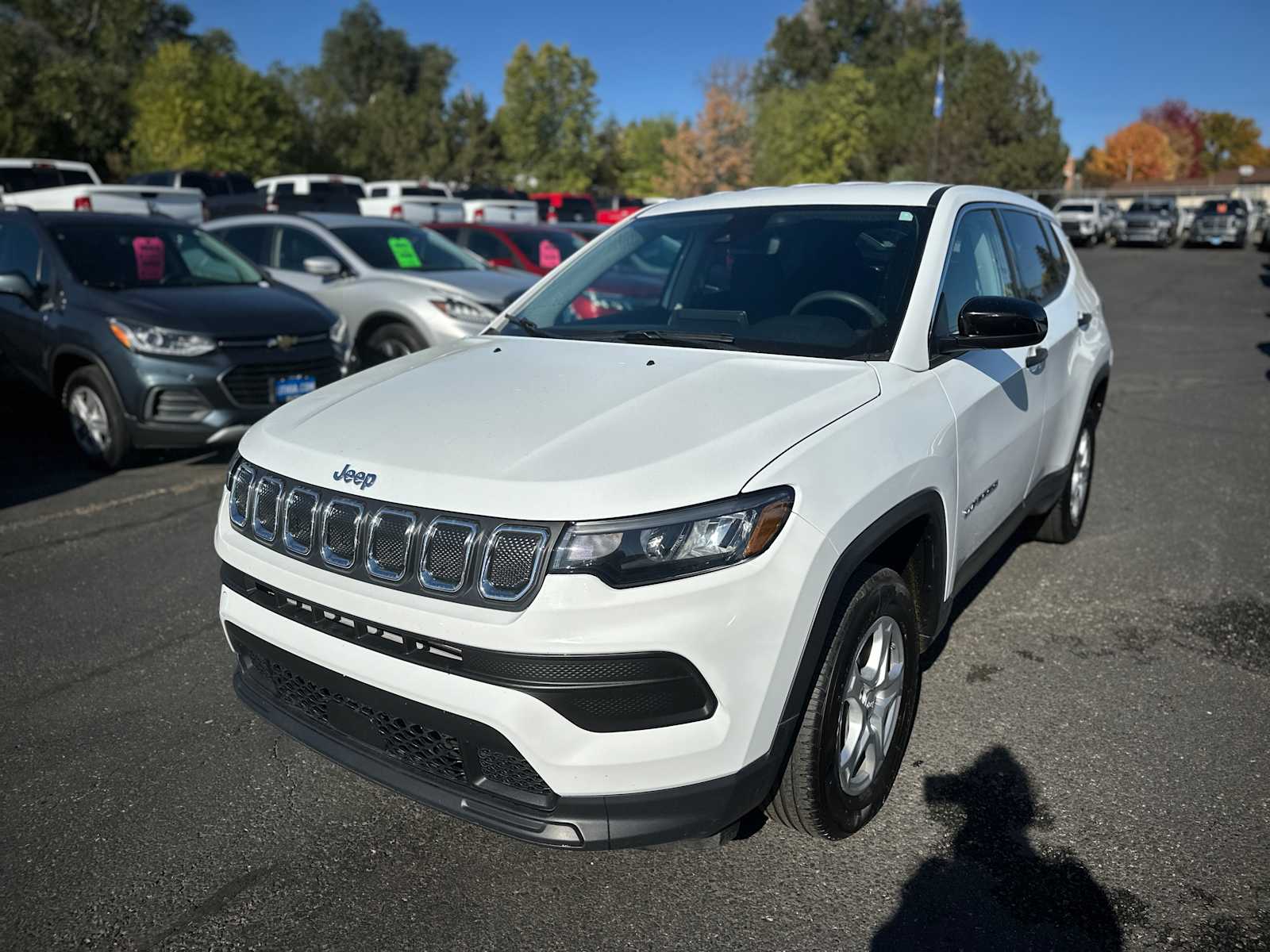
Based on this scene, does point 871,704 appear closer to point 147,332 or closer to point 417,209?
point 147,332

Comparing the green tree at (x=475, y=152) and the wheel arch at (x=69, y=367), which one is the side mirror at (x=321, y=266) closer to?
the wheel arch at (x=69, y=367)

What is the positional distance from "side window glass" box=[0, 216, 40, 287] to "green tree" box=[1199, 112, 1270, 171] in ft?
440

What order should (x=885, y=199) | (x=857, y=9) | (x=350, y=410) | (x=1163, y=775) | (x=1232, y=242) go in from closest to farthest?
(x=350, y=410) < (x=1163, y=775) < (x=885, y=199) < (x=1232, y=242) < (x=857, y=9)

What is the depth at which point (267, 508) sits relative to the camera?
2.81m

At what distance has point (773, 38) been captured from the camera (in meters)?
81.3

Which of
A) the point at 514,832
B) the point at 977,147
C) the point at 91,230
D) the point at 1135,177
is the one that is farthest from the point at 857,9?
the point at 514,832

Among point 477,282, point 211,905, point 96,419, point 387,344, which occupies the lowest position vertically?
point 211,905

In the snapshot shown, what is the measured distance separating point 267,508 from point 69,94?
155 ft

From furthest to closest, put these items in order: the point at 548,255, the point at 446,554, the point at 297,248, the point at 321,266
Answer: the point at 548,255
the point at 297,248
the point at 321,266
the point at 446,554

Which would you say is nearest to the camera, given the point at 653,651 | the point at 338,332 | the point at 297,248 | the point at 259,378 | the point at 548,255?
the point at 653,651

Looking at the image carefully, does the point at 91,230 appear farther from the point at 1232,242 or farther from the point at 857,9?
the point at 857,9

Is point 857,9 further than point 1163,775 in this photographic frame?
Yes

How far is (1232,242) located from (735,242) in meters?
39.1

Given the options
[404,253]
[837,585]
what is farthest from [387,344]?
[837,585]
